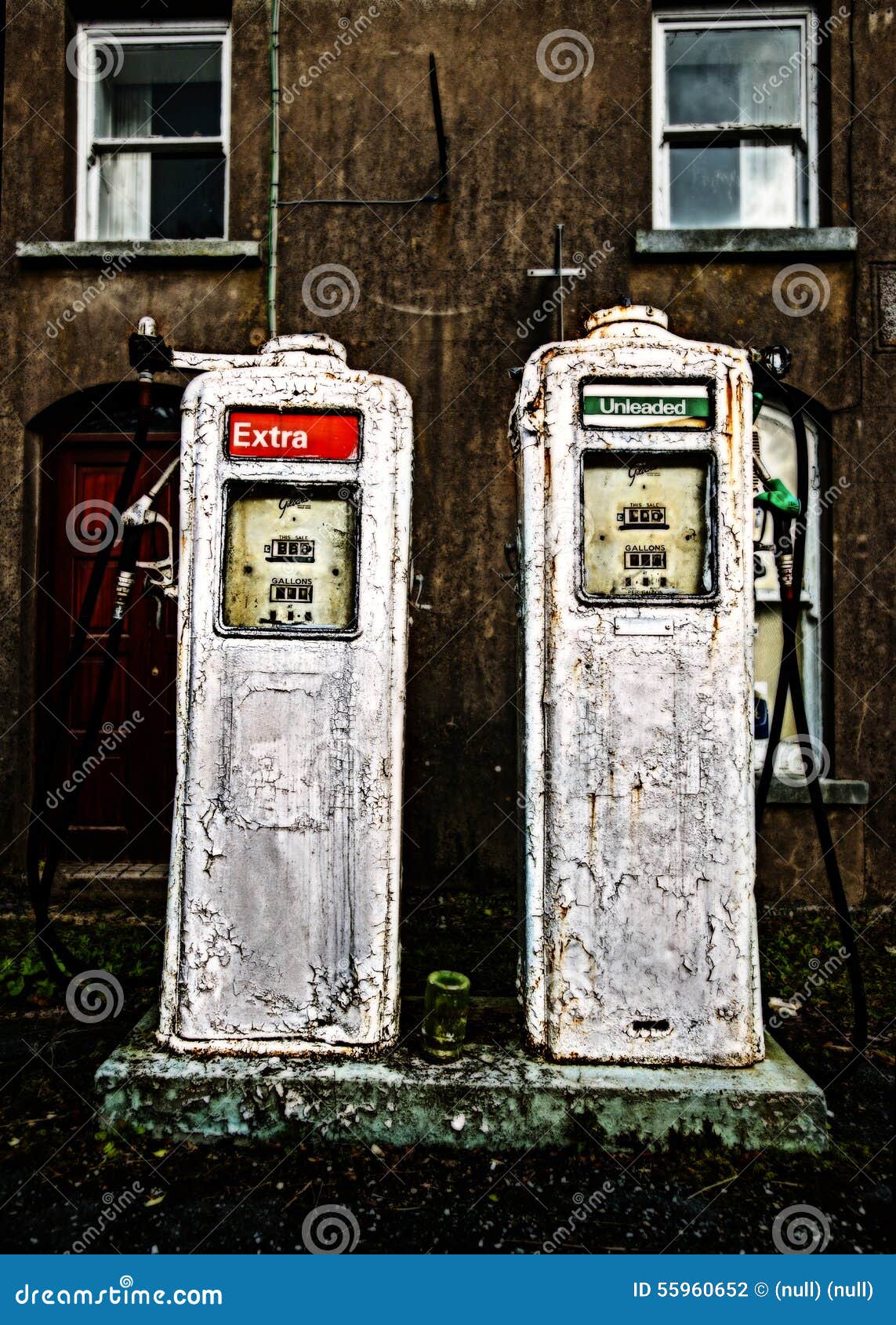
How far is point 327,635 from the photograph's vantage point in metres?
2.50

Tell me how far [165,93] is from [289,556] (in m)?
4.20

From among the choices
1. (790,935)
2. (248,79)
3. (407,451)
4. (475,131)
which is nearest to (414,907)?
(790,935)

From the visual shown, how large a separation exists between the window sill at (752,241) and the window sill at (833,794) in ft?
9.52

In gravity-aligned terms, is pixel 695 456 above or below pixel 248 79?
below

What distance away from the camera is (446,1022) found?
2484mm

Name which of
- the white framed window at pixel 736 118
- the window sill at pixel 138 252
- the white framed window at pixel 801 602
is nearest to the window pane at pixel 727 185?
the white framed window at pixel 736 118

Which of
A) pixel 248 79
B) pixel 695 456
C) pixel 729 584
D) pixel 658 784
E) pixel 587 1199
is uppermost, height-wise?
pixel 248 79

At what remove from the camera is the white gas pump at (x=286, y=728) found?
2490mm

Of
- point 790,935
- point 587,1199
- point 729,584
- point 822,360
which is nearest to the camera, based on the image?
point 587,1199

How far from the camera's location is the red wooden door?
4.81 metres

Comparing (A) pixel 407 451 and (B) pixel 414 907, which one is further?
(B) pixel 414 907

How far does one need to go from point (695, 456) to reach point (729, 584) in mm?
404

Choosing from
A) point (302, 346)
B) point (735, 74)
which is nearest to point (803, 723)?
point (302, 346)

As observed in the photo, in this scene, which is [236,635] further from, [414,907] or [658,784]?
[414,907]
